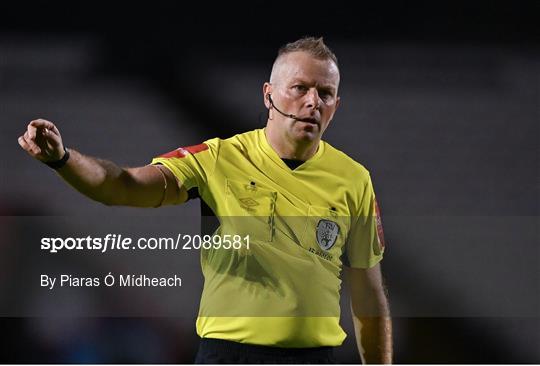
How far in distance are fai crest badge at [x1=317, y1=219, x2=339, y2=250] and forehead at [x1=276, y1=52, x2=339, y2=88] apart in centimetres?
44

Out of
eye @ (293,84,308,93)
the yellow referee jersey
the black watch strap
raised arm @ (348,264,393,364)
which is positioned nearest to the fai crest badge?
the yellow referee jersey

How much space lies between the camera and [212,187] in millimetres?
2279

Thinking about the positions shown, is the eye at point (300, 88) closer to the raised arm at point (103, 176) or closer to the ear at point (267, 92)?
the ear at point (267, 92)

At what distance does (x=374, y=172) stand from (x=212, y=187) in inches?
22.5

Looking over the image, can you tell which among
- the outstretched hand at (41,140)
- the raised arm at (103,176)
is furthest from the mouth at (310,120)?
the outstretched hand at (41,140)

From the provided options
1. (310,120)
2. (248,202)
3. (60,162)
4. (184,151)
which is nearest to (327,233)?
(248,202)

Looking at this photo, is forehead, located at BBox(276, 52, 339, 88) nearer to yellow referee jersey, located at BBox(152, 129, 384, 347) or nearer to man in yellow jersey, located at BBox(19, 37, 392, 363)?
man in yellow jersey, located at BBox(19, 37, 392, 363)

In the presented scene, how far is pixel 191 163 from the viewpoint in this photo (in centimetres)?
227

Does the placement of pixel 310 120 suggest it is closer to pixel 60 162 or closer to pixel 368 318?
pixel 368 318

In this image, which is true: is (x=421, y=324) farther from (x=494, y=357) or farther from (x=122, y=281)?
(x=122, y=281)

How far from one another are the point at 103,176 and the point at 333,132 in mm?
853

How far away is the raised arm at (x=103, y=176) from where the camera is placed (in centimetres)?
181

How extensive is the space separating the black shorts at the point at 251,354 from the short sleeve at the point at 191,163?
46cm

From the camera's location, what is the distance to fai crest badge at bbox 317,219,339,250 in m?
2.28
